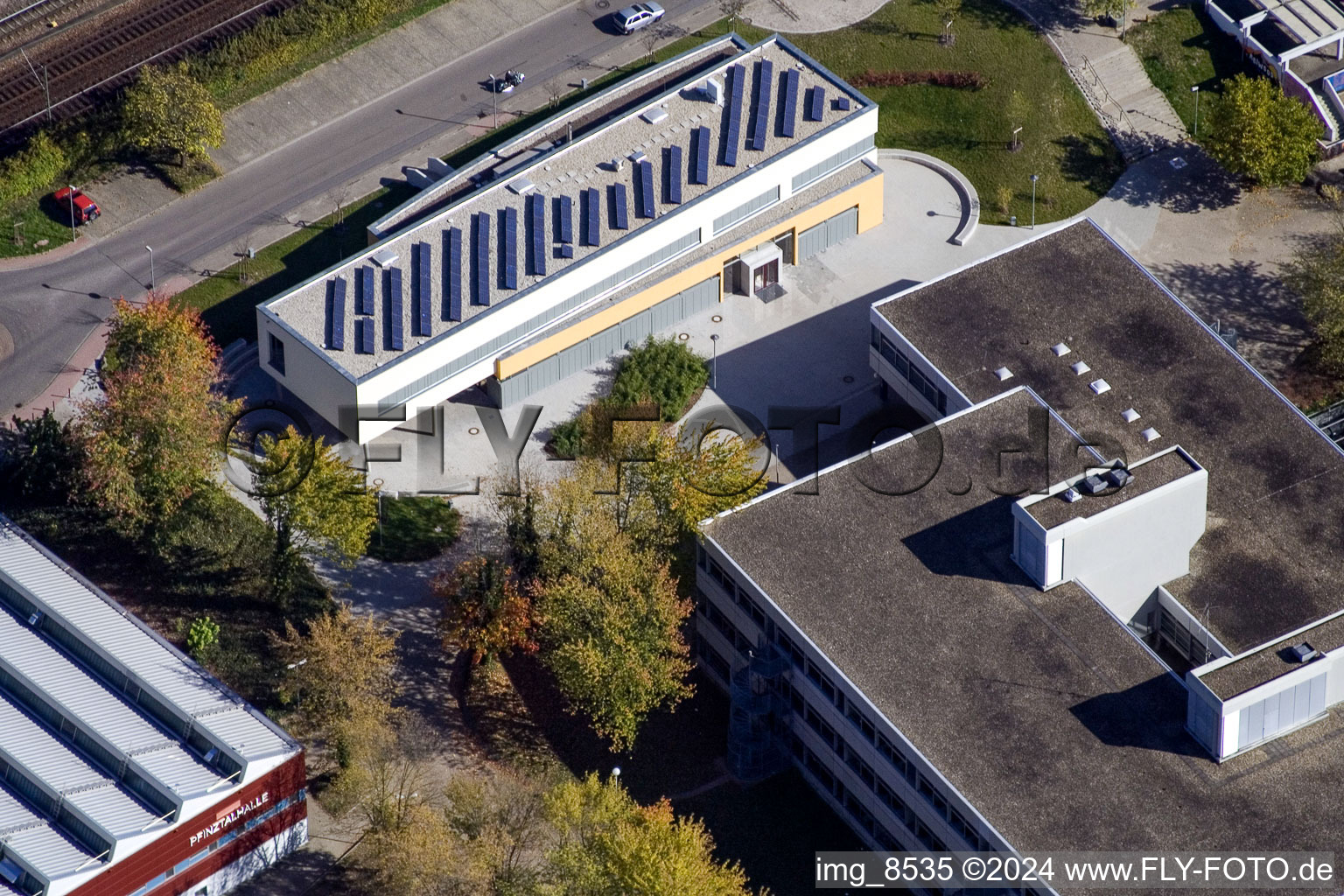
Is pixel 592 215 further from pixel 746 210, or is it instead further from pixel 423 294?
pixel 423 294

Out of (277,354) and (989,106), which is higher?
(277,354)

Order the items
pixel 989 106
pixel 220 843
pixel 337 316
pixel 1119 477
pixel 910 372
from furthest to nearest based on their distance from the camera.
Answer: pixel 989 106 → pixel 910 372 → pixel 337 316 → pixel 1119 477 → pixel 220 843

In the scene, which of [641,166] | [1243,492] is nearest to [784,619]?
[1243,492]

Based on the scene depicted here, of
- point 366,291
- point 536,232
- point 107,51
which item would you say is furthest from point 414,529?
point 107,51

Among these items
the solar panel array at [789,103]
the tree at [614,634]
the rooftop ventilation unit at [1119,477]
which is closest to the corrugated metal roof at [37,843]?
the tree at [614,634]

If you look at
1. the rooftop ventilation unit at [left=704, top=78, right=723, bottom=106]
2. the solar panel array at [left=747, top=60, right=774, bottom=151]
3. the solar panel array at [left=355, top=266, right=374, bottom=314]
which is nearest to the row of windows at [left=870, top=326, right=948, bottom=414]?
the solar panel array at [left=747, top=60, right=774, bottom=151]

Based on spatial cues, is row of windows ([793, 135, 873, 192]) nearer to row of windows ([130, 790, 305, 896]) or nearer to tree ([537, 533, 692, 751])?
tree ([537, 533, 692, 751])

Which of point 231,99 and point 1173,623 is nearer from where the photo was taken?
point 1173,623

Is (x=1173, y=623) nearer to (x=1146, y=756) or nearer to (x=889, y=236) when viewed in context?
(x=1146, y=756)
